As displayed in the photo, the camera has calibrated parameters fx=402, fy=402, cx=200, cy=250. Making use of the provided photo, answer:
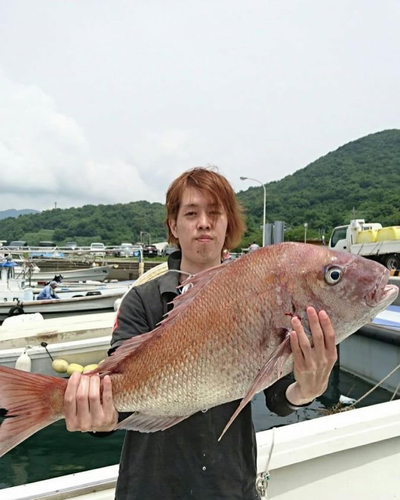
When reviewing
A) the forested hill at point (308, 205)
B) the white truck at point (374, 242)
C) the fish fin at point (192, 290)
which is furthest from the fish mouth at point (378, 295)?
the forested hill at point (308, 205)

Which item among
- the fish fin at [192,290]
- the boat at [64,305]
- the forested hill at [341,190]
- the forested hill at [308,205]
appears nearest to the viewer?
the fish fin at [192,290]

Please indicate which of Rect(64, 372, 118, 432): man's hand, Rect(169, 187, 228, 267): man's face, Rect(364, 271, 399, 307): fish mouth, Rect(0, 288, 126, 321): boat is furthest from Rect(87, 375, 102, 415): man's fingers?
Rect(0, 288, 126, 321): boat

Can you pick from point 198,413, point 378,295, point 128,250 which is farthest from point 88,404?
point 128,250

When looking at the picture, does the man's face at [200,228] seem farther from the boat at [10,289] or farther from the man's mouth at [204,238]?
the boat at [10,289]

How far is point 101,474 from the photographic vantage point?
95.1 inches

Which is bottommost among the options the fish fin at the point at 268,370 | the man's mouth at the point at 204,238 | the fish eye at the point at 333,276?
the fish fin at the point at 268,370

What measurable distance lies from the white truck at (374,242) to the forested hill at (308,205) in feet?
144

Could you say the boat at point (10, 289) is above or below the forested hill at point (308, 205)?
below

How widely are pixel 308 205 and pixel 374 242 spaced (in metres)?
61.4

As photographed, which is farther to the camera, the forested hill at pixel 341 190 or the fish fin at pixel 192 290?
the forested hill at pixel 341 190

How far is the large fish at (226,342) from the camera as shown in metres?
1.42

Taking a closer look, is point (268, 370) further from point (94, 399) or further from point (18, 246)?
point (18, 246)

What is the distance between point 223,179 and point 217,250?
379 mm

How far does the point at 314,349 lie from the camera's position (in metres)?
1.43
